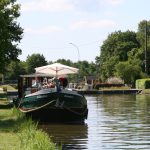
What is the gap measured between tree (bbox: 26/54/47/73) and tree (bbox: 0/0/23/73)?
292ft

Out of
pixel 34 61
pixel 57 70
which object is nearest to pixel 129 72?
pixel 34 61

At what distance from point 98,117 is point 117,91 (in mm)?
42774

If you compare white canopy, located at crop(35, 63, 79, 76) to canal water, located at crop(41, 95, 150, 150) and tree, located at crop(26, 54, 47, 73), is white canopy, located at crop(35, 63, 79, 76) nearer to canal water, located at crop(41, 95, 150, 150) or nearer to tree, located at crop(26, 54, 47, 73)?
canal water, located at crop(41, 95, 150, 150)

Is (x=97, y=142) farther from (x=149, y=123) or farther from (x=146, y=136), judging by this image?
(x=149, y=123)

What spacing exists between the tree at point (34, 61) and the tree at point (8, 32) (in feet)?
292

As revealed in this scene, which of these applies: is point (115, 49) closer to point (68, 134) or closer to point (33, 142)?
Result: point (68, 134)

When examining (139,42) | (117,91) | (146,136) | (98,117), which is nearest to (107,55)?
(139,42)

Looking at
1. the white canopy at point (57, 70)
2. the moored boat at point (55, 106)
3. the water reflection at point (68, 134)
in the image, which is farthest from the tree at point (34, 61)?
the water reflection at point (68, 134)

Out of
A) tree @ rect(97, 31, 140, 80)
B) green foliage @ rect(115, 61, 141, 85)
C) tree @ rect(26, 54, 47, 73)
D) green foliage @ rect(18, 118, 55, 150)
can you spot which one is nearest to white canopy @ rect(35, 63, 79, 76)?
green foliage @ rect(18, 118, 55, 150)

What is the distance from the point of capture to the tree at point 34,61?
143475 millimetres

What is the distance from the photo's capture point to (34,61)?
472 ft

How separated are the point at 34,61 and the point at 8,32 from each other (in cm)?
11461

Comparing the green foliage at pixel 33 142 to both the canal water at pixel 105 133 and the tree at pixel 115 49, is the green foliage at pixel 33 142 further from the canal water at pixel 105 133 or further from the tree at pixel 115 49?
the tree at pixel 115 49

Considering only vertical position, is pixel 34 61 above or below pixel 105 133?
above
